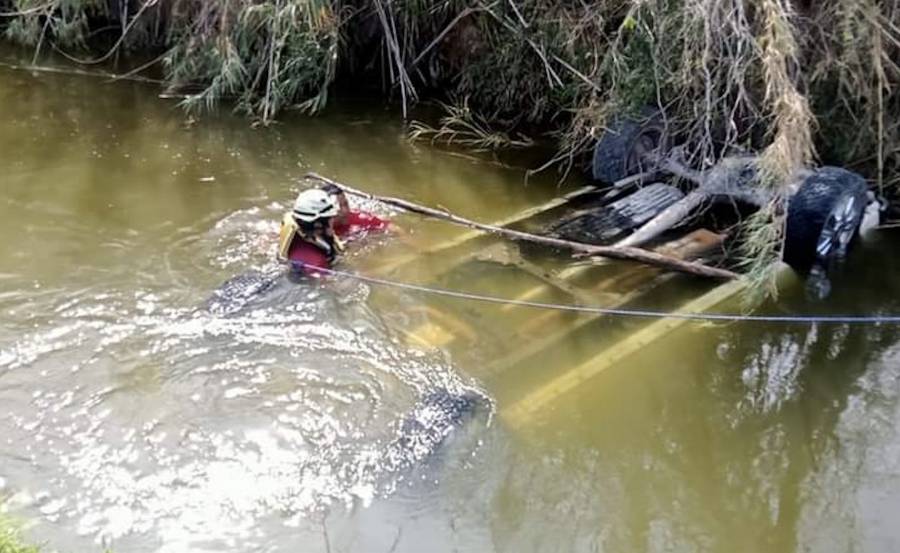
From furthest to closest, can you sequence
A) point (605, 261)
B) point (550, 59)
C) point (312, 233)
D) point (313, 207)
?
point (550, 59)
point (605, 261)
point (312, 233)
point (313, 207)

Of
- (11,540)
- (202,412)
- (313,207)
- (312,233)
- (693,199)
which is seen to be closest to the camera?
(11,540)

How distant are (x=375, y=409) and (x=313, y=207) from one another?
1369 millimetres

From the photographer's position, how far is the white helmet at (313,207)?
214 inches

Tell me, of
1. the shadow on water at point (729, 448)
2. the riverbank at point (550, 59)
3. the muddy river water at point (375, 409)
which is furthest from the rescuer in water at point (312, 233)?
the riverbank at point (550, 59)

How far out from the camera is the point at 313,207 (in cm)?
545

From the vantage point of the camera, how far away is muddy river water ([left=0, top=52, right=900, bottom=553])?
3.97 meters

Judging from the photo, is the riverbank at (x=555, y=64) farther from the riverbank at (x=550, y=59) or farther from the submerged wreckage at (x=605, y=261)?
the submerged wreckage at (x=605, y=261)

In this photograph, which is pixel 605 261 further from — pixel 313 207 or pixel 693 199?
pixel 313 207

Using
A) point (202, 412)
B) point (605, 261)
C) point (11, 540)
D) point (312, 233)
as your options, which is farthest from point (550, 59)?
point (11, 540)

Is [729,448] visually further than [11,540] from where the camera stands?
Yes

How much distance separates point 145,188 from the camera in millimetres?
6906

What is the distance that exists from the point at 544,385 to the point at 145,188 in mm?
3504

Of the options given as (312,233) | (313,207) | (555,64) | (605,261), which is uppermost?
(555,64)

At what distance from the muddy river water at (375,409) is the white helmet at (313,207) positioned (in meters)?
0.41
